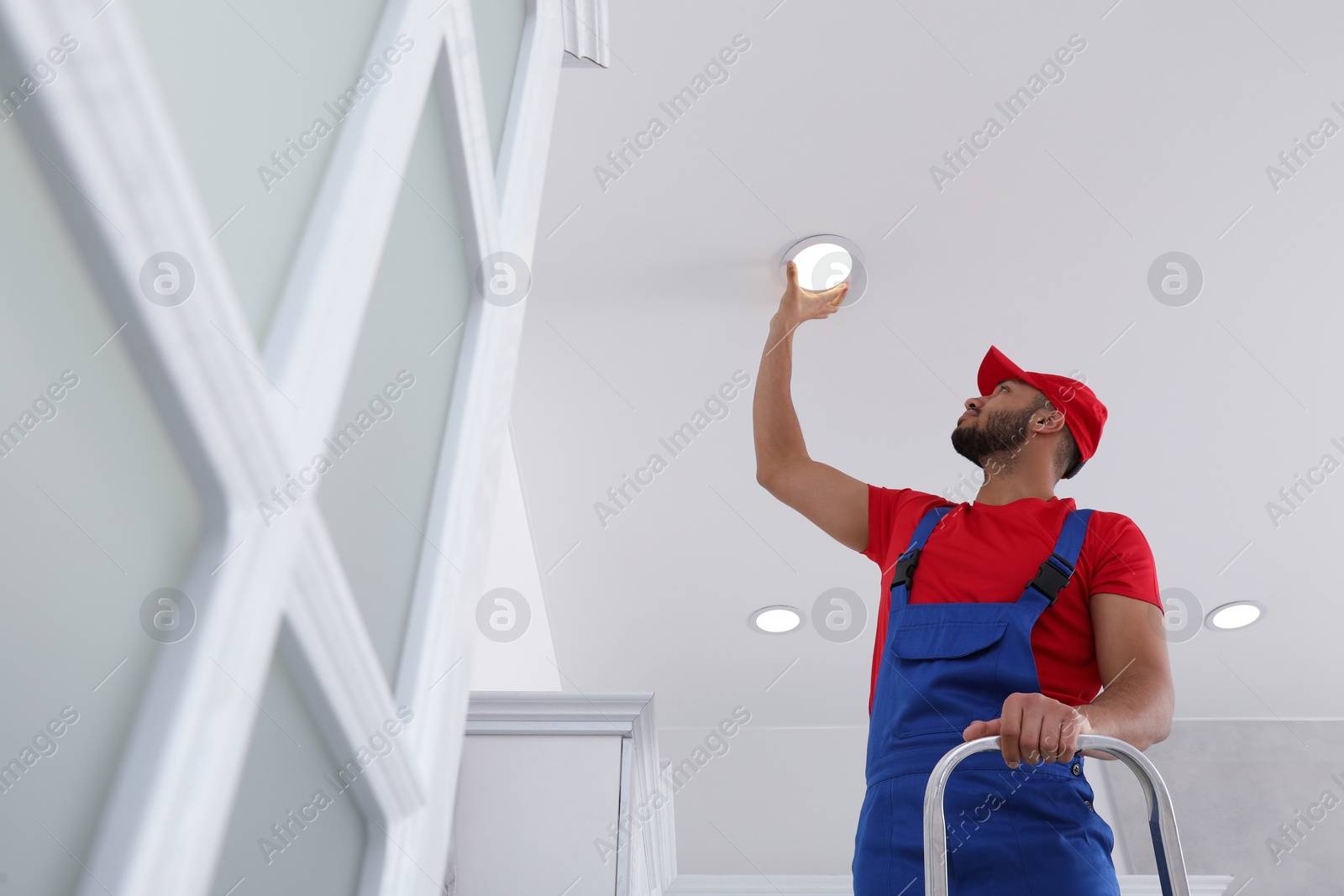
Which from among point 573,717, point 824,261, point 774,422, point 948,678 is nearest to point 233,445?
point 948,678

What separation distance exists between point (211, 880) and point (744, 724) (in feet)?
12.1

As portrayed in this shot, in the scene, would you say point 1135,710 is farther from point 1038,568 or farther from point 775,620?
point 775,620

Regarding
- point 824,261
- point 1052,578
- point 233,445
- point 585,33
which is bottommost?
point 233,445

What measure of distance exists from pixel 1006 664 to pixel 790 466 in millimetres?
531

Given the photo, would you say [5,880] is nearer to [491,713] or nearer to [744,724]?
[491,713]

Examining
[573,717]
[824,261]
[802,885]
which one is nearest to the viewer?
[573,717]

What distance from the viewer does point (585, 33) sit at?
1.18 m

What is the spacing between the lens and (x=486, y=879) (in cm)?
160

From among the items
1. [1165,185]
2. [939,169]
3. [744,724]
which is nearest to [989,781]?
[939,169]

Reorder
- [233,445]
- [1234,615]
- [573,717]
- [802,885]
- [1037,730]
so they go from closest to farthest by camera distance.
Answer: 1. [233,445]
2. [1037,730]
3. [573,717]
4. [802,885]
5. [1234,615]

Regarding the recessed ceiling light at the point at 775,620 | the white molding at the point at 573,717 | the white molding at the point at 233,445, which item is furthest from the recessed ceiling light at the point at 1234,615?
the white molding at the point at 233,445

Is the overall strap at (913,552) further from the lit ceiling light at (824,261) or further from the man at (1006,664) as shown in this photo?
the lit ceiling light at (824,261)

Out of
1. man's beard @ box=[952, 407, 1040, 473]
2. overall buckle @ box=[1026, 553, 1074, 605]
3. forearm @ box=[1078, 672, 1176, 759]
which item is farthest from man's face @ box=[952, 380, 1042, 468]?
forearm @ box=[1078, 672, 1176, 759]

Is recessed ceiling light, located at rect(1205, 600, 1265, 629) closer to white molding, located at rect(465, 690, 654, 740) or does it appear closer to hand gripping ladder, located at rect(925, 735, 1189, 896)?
white molding, located at rect(465, 690, 654, 740)
